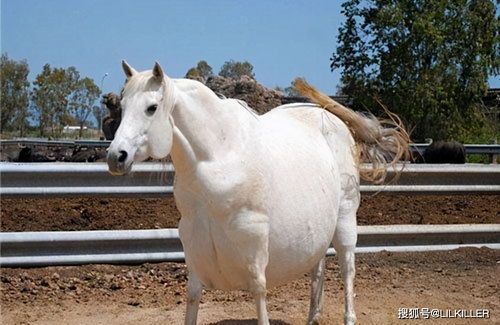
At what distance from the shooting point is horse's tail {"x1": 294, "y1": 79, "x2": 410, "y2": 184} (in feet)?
17.5

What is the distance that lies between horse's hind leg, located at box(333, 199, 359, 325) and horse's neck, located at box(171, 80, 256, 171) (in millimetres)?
1427

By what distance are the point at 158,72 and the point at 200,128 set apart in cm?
42

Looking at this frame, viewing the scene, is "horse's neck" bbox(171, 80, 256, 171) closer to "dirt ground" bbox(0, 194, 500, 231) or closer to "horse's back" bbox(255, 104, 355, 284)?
"horse's back" bbox(255, 104, 355, 284)

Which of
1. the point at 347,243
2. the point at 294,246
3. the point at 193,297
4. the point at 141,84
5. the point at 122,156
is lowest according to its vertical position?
the point at 193,297

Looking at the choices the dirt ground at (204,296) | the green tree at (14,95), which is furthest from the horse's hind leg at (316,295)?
the green tree at (14,95)

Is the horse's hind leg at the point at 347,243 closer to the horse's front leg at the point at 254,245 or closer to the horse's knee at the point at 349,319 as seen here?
the horse's knee at the point at 349,319

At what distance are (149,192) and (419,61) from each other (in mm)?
27282

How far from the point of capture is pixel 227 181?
142 inches

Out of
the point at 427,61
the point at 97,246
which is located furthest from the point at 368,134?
the point at 427,61

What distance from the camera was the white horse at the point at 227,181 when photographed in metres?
3.38

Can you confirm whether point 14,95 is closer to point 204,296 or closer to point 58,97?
point 58,97

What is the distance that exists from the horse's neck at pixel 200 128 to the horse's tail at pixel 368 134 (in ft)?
5.58

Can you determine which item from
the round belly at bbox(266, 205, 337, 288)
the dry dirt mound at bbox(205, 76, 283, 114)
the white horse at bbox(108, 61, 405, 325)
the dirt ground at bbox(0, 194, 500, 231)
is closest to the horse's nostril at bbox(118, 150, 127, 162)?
the white horse at bbox(108, 61, 405, 325)

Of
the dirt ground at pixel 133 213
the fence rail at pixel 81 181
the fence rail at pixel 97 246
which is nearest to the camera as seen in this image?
the fence rail at pixel 97 246
